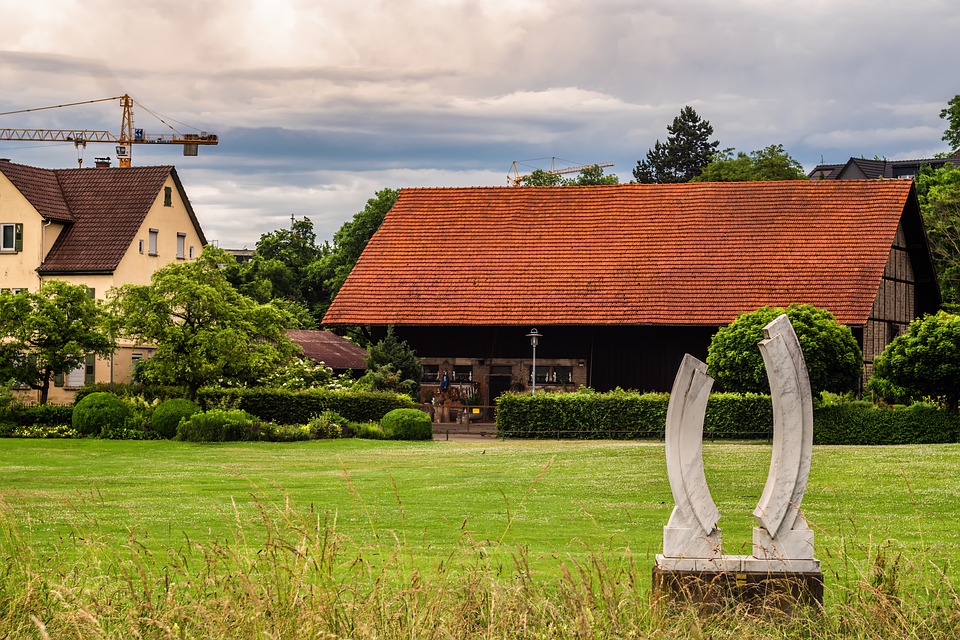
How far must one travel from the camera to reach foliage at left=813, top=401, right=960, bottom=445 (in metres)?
32.6

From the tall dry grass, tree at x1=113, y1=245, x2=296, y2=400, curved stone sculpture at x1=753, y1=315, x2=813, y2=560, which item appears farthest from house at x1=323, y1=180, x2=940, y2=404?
the tall dry grass

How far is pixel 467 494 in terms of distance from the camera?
1906 cm

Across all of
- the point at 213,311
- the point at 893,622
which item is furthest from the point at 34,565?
the point at 213,311

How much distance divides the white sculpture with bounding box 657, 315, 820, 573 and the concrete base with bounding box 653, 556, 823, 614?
0.13 ft

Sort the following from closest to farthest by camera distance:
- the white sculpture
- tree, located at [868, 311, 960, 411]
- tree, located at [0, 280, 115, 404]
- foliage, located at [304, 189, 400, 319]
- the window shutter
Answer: the white sculpture → tree, located at [868, 311, 960, 411] → tree, located at [0, 280, 115, 404] → the window shutter → foliage, located at [304, 189, 400, 319]

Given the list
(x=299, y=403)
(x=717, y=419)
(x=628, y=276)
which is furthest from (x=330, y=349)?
(x=717, y=419)

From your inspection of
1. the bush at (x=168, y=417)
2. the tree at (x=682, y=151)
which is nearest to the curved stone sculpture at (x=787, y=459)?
the bush at (x=168, y=417)

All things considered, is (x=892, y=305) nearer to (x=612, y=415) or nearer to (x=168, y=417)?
(x=612, y=415)

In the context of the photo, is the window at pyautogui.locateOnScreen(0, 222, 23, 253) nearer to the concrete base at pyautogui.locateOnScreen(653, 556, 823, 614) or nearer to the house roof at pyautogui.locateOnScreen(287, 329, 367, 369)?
the house roof at pyautogui.locateOnScreen(287, 329, 367, 369)

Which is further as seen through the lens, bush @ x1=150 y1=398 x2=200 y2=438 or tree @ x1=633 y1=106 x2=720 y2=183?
tree @ x1=633 y1=106 x2=720 y2=183

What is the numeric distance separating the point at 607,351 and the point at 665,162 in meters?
56.9

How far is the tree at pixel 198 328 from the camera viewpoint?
124ft

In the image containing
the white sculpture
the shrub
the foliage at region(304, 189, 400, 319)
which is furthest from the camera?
the foliage at region(304, 189, 400, 319)

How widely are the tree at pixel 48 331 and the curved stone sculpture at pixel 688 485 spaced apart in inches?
1269
